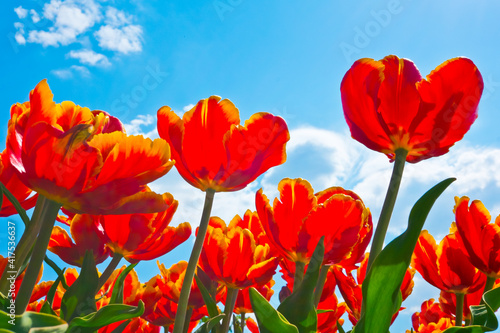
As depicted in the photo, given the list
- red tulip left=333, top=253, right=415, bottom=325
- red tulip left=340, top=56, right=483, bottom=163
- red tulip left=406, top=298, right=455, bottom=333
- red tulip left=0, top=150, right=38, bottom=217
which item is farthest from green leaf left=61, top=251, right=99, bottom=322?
red tulip left=406, top=298, right=455, bottom=333

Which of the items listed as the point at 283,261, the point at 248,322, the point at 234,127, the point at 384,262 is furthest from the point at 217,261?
the point at 248,322

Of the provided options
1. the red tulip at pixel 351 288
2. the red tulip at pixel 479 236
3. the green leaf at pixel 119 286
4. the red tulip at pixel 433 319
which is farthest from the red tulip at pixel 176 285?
the red tulip at pixel 433 319

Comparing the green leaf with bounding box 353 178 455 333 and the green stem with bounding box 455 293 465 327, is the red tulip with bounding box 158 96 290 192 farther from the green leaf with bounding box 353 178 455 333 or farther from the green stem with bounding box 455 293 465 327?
the green stem with bounding box 455 293 465 327

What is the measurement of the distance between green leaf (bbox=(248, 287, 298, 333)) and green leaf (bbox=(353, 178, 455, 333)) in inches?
5.5

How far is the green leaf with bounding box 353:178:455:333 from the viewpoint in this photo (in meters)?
0.82

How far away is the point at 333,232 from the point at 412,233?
1.33ft

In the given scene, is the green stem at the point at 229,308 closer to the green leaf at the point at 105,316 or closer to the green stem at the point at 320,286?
the green stem at the point at 320,286

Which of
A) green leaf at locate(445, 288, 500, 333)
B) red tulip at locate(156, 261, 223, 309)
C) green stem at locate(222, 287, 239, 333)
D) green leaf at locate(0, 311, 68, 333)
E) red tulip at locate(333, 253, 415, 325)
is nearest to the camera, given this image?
green leaf at locate(0, 311, 68, 333)

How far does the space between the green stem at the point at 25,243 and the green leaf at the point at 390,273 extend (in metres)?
0.71

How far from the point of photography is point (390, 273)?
33.1 inches

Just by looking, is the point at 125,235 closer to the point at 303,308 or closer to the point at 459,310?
the point at 303,308

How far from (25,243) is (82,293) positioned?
0.16m

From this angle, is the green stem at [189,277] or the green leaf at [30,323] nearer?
the green leaf at [30,323]

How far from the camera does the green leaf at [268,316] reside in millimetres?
854
